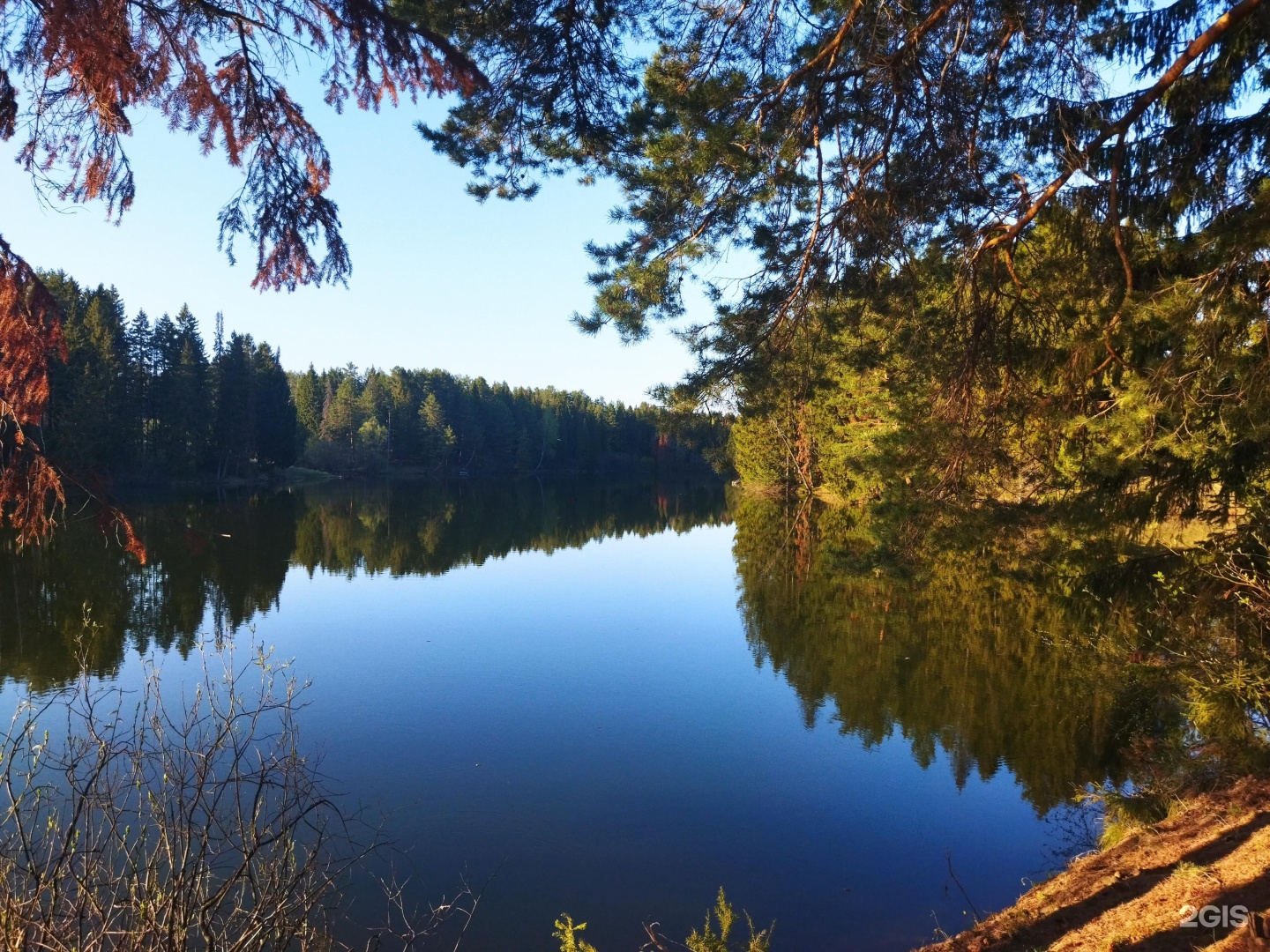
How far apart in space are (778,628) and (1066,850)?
7.48 meters

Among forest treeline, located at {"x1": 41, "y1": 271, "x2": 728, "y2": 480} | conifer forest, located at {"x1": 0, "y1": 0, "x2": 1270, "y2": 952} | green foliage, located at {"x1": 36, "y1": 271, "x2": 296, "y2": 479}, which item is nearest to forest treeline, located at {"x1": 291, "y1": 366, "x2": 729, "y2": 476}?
forest treeline, located at {"x1": 41, "y1": 271, "x2": 728, "y2": 480}

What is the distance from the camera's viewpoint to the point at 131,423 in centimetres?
3731

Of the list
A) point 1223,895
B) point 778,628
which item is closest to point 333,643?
point 778,628

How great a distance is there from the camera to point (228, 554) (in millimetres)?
20688

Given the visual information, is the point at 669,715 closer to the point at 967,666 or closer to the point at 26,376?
the point at 967,666

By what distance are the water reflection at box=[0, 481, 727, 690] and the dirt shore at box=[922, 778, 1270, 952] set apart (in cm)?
443

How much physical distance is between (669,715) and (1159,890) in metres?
5.92

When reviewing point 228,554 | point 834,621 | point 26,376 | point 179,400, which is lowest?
point 228,554

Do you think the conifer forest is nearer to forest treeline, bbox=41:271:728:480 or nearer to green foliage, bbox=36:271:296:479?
forest treeline, bbox=41:271:728:480

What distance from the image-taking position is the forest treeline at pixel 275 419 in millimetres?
11109

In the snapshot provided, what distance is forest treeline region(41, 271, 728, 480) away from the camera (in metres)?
11.1

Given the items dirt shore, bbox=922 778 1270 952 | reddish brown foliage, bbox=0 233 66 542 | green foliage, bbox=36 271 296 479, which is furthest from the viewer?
green foliage, bbox=36 271 296 479

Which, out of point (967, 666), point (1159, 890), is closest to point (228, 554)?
point (967, 666)

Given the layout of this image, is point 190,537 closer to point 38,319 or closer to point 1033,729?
point 38,319
